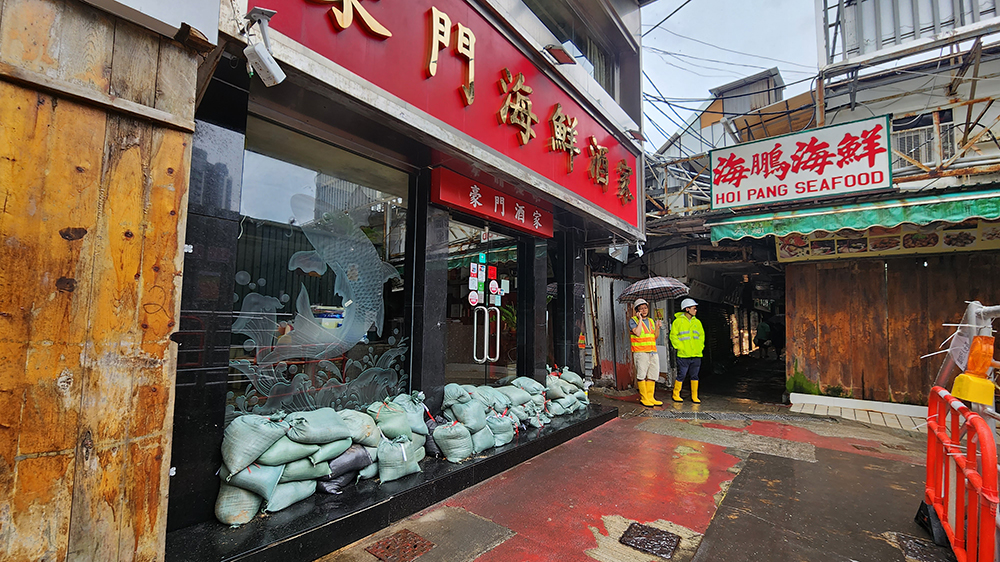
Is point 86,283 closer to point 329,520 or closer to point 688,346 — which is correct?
point 329,520

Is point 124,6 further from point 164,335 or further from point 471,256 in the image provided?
point 471,256

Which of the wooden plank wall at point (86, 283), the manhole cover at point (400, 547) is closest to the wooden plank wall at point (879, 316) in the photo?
the manhole cover at point (400, 547)

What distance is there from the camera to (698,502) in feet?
11.4

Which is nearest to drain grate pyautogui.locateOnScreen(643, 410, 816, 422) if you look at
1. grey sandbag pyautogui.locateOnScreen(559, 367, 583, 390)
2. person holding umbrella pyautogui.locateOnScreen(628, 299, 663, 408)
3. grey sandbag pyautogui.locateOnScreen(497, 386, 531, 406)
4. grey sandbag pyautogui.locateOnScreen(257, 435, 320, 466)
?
person holding umbrella pyautogui.locateOnScreen(628, 299, 663, 408)

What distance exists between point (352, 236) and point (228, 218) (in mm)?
1204

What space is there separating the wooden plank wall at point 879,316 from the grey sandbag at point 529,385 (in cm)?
549

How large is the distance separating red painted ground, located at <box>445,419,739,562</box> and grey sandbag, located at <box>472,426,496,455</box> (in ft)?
0.96

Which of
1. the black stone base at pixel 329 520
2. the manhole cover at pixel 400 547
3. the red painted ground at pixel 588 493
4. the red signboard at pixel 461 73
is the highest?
the red signboard at pixel 461 73

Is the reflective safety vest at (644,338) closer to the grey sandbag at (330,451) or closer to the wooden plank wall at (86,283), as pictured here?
A: the grey sandbag at (330,451)

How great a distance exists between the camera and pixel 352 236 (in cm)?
395

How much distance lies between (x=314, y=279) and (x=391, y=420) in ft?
4.48

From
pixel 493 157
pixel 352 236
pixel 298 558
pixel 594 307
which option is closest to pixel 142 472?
pixel 298 558

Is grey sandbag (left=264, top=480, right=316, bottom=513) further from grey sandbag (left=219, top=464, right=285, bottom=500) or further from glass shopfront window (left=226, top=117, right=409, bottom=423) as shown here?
glass shopfront window (left=226, top=117, right=409, bottom=423)

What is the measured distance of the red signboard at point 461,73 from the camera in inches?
107
